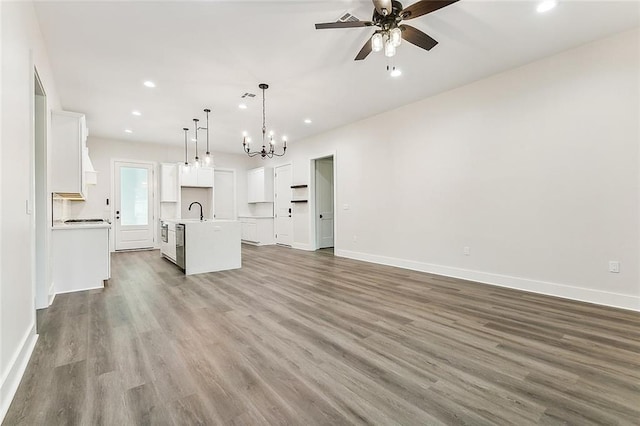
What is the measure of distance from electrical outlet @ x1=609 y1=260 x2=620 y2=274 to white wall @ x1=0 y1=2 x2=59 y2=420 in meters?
5.16

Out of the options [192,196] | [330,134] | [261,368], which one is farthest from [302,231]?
[261,368]

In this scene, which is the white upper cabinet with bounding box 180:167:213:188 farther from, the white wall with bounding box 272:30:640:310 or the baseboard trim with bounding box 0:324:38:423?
the baseboard trim with bounding box 0:324:38:423

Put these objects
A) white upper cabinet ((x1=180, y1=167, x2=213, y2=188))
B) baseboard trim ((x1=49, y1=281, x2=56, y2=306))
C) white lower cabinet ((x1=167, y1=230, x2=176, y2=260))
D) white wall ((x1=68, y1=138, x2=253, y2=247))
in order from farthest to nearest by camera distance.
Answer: white upper cabinet ((x1=180, y1=167, x2=213, y2=188)) < white wall ((x1=68, y1=138, x2=253, y2=247)) < white lower cabinet ((x1=167, y1=230, x2=176, y2=260)) < baseboard trim ((x1=49, y1=281, x2=56, y2=306))

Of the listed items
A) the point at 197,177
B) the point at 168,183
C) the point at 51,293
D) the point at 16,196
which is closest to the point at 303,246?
the point at 197,177

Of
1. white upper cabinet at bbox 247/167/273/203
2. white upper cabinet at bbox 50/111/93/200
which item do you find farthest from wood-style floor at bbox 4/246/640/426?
white upper cabinet at bbox 247/167/273/203

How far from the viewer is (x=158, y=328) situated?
2615mm

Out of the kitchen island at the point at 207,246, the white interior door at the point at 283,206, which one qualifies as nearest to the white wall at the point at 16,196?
the kitchen island at the point at 207,246

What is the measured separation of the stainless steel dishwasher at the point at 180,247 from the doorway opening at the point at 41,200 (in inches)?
71.7

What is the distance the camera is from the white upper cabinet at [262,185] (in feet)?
28.4

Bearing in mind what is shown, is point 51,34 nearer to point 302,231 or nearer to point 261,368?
point 261,368

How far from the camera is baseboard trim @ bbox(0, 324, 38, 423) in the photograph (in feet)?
4.97

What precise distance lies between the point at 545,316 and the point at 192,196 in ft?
28.9

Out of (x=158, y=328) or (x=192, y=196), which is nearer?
(x=158, y=328)

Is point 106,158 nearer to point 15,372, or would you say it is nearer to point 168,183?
point 168,183
